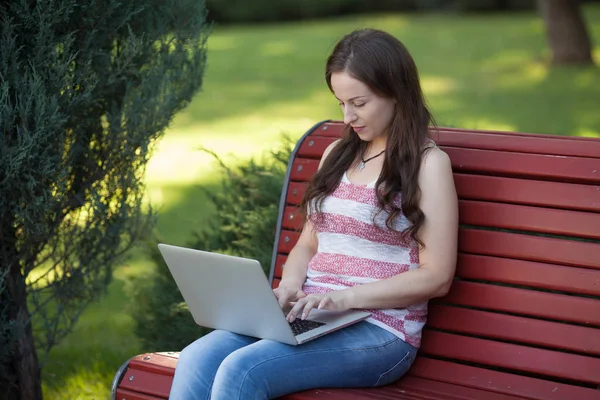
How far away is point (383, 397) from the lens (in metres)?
2.85

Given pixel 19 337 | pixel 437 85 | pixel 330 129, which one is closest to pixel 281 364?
pixel 330 129

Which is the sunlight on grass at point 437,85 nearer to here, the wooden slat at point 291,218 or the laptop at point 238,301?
the wooden slat at point 291,218

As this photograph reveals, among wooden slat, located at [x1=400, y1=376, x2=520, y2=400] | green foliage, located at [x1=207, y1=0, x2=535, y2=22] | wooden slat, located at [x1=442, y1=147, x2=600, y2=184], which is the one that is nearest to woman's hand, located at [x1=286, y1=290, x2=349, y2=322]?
wooden slat, located at [x1=400, y1=376, x2=520, y2=400]

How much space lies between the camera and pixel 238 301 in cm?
277

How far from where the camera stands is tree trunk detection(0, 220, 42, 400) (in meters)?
3.64

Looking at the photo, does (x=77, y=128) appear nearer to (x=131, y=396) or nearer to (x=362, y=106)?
(x=131, y=396)

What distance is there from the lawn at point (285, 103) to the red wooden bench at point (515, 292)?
133 cm

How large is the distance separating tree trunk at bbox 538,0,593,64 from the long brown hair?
363 inches

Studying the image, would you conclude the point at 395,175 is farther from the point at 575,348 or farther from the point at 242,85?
the point at 242,85

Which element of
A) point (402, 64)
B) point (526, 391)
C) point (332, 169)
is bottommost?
point (526, 391)

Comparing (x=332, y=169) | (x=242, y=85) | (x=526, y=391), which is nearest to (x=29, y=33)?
(x=332, y=169)

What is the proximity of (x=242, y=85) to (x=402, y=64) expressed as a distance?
34.1ft

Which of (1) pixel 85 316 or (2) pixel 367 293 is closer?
(2) pixel 367 293

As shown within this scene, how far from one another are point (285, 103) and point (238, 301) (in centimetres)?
907
